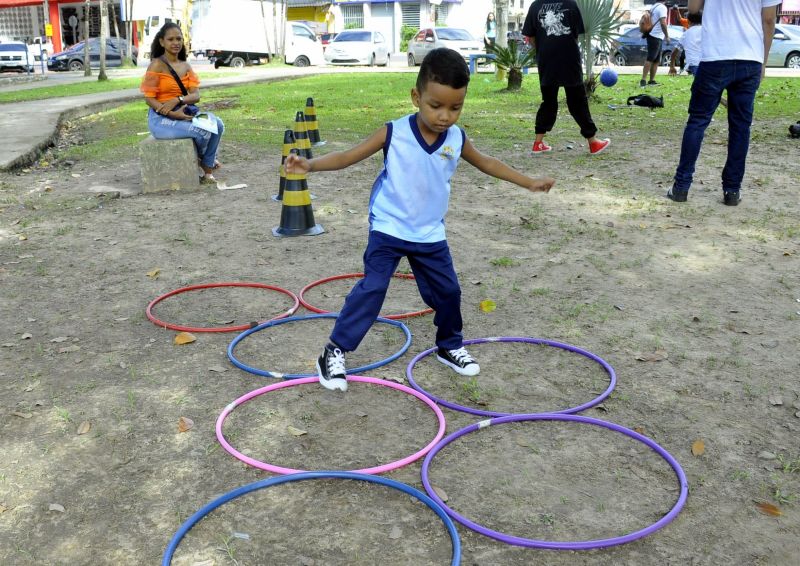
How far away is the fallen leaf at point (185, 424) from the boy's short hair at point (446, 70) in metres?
1.91

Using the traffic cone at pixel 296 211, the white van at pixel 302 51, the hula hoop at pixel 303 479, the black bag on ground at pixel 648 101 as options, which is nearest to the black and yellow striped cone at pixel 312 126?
the traffic cone at pixel 296 211

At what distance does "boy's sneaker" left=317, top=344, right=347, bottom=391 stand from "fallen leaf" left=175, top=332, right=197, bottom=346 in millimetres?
1034

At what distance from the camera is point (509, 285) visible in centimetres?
555

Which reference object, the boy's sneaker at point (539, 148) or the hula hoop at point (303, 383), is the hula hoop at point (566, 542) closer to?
the hula hoop at point (303, 383)

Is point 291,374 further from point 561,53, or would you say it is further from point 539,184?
point 561,53

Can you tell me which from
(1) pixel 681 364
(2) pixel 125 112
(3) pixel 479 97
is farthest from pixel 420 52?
(1) pixel 681 364

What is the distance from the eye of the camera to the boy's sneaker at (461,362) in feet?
13.7

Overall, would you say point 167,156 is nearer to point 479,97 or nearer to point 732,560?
point 732,560

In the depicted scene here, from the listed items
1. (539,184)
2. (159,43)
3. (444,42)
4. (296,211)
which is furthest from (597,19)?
(444,42)

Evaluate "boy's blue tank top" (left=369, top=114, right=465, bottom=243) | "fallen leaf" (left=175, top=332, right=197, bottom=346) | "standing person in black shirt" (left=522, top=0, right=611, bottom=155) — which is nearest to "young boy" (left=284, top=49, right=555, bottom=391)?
"boy's blue tank top" (left=369, top=114, right=465, bottom=243)

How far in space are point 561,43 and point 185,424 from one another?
7.41m

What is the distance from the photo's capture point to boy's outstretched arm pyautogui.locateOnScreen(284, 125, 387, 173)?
3838 mm

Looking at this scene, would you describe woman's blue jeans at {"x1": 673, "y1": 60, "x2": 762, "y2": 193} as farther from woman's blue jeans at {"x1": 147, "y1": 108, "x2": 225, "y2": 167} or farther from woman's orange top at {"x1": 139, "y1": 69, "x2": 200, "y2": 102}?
woman's orange top at {"x1": 139, "y1": 69, "x2": 200, "y2": 102}

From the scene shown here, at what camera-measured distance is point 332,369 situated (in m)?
4.01
